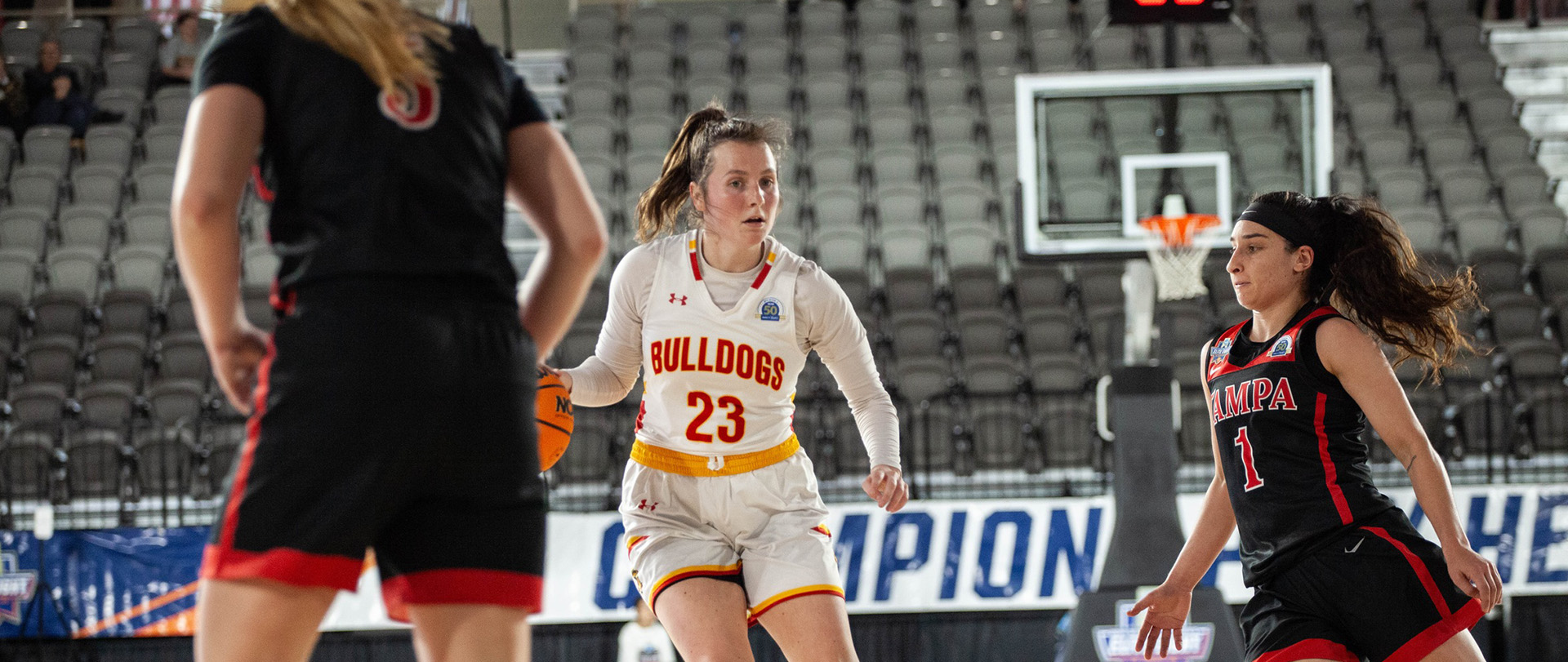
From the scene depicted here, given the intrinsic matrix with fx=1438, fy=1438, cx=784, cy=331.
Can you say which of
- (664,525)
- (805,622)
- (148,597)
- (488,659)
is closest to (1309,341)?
(805,622)

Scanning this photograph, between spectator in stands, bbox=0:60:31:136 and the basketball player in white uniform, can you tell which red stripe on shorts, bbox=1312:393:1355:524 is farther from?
spectator in stands, bbox=0:60:31:136

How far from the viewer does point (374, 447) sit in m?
1.87

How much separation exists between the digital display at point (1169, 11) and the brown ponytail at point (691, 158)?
13.6ft

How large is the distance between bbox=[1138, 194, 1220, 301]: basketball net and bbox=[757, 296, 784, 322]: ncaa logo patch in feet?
14.2

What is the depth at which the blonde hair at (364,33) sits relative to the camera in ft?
6.32

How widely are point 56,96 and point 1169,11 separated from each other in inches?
429

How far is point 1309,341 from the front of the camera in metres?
3.54

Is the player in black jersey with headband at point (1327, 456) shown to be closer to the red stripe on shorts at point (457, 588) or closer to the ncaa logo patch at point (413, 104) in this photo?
the red stripe on shorts at point (457, 588)

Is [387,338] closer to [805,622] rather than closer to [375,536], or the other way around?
[375,536]

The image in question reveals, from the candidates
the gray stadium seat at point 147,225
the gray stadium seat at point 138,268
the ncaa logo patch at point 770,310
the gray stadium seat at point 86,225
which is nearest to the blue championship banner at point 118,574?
the gray stadium seat at point 138,268

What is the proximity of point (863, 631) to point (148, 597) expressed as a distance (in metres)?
4.33

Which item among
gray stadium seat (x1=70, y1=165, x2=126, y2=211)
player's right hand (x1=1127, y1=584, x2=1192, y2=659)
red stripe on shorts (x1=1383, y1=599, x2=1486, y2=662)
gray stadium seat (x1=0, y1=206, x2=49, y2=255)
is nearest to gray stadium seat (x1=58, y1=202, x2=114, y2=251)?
gray stadium seat (x1=0, y1=206, x2=49, y2=255)

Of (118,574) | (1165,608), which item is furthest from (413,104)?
(118,574)

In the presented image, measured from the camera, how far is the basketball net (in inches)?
301
